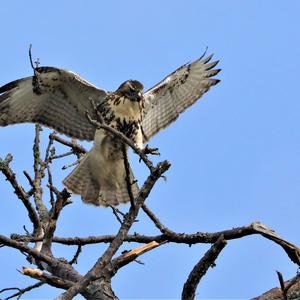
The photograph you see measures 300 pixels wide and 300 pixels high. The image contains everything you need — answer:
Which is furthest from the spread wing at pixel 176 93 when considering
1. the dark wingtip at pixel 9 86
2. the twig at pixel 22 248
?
the twig at pixel 22 248

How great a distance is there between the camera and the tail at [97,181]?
744 cm

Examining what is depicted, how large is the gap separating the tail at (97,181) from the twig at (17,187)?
169 centimetres

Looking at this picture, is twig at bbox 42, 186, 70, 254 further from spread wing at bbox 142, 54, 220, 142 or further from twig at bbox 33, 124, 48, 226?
spread wing at bbox 142, 54, 220, 142

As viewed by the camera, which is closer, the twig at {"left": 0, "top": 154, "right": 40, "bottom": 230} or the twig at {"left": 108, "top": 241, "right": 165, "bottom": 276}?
the twig at {"left": 108, "top": 241, "right": 165, "bottom": 276}

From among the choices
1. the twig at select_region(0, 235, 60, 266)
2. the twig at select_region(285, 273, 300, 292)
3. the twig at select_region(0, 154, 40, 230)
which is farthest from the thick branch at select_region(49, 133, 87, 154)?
the twig at select_region(285, 273, 300, 292)

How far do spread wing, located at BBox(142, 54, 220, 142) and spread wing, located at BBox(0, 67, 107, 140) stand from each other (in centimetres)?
75

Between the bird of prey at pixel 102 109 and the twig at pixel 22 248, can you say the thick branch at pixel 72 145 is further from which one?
the twig at pixel 22 248

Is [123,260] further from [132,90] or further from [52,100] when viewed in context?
[52,100]

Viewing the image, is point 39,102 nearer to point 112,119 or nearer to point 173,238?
point 112,119

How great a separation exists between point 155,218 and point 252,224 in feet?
2.73

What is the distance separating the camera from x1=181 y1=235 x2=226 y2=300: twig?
431cm

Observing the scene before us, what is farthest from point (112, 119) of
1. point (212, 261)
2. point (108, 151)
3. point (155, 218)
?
point (212, 261)

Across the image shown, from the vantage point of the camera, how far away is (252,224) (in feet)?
16.0

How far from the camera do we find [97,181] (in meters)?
7.65
